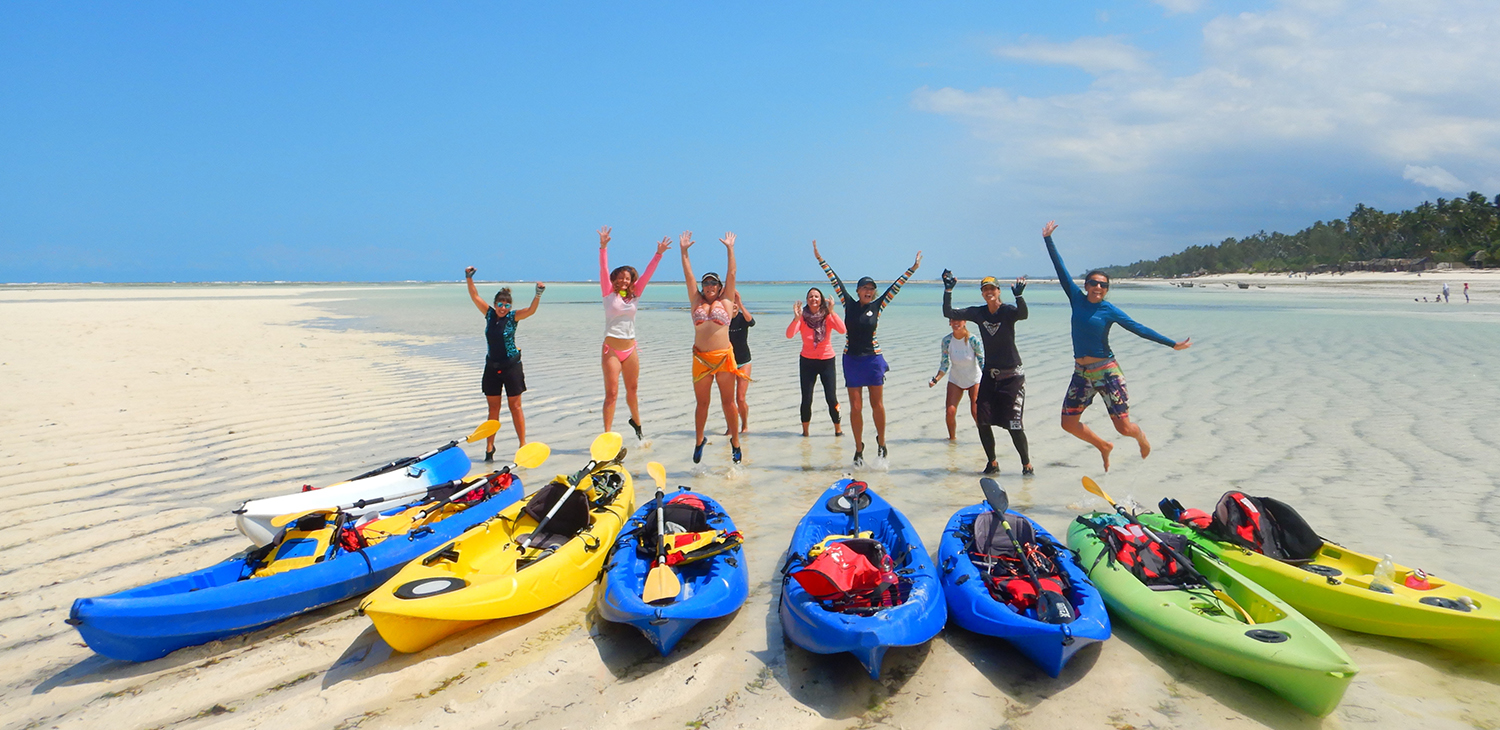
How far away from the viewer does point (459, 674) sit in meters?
3.85

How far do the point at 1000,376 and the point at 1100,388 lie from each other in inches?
36.1

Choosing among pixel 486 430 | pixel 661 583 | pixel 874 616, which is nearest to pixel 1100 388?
pixel 874 616

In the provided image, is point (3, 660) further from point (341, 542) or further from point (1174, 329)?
point (1174, 329)

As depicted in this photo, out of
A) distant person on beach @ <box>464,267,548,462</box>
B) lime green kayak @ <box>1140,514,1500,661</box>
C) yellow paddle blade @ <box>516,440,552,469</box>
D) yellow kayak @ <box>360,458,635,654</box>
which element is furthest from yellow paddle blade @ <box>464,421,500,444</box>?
lime green kayak @ <box>1140,514,1500,661</box>

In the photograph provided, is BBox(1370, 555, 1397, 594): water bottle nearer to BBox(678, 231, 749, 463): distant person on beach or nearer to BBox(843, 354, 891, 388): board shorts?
BBox(843, 354, 891, 388): board shorts

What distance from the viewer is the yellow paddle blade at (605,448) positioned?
6133mm

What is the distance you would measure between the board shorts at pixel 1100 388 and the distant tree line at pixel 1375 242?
2510 inches

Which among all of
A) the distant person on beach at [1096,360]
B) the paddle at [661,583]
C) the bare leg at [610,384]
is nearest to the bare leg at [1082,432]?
the distant person on beach at [1096,360]

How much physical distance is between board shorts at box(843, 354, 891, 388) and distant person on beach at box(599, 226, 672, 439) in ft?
8.09

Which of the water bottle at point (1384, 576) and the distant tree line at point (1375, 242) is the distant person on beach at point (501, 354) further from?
the distant tree line at point (1375, 242)

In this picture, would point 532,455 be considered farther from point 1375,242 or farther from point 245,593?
point 1375,242

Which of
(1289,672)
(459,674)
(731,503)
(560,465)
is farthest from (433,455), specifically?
(1289,672)

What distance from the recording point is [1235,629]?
3.69 m

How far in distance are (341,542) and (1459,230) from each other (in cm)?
8087
